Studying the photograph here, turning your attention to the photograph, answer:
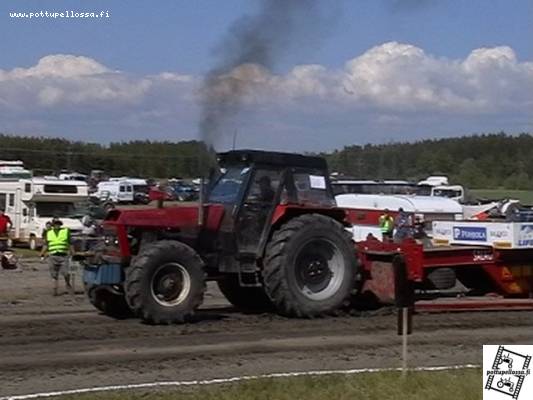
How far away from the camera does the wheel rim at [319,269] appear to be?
51.0ft

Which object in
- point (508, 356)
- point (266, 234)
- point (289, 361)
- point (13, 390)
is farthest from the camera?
point (266, 234)

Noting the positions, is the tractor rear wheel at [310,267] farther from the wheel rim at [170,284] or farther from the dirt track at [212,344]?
the wheel rim at [170,284]

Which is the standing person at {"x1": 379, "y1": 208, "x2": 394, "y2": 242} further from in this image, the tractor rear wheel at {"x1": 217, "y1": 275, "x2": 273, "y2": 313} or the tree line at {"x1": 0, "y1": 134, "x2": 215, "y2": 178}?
the tree line at {"x1": 0, "y1": 134, "x2": 215, "y2": 178}

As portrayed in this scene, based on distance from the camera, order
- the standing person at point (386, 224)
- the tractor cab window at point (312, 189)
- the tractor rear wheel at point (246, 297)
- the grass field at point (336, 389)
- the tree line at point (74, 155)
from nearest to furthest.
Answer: the grass field at point (336, 389), the tractor cab window at point (312, 189), the tractor rear wheel at point (246, 297), the standing person at point (386, 224), the tree line at point (74, 155)

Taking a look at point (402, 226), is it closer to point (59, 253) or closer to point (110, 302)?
point (59, 253)

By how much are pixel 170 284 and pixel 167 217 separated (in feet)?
3.51

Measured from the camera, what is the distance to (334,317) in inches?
616

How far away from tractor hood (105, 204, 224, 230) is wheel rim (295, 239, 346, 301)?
1330 mm

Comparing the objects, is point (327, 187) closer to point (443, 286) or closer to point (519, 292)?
point (443, 286)

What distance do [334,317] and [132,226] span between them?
321 cm

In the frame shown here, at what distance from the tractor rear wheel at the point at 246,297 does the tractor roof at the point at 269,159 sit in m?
1.90

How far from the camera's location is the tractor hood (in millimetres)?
14727

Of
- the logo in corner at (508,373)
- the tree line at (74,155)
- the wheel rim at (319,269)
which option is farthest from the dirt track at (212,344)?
the tree line at (74,155)

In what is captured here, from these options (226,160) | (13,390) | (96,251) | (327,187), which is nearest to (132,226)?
(96,251)
